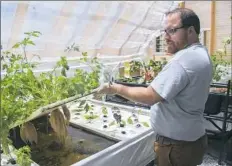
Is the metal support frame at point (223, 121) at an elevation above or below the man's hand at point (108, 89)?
below

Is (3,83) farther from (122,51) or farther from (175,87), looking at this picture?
(122,51)

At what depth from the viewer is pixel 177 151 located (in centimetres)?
131

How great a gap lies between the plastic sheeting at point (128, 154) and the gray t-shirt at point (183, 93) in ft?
0.45

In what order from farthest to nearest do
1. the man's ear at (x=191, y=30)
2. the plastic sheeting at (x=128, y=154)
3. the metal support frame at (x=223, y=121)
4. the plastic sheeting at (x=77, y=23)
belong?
the metal support frame at (x=223, y=121) < the plastic sheeting at (x=77, y=23) < the man's ear at (x=191, y=30) < the plastic sheeting at (x=128, y=154)

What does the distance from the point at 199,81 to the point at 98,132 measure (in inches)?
26.4

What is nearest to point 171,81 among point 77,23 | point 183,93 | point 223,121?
point 183,93

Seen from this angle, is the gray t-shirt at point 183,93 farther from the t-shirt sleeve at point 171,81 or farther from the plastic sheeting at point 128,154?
the plastic sheeting at point 128,154

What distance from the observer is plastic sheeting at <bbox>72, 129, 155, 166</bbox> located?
42.8 inches

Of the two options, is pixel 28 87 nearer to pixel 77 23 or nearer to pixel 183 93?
pixel 183 93

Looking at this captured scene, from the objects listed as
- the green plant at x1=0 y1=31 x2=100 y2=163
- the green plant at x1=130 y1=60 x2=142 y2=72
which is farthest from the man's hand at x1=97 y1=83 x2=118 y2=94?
the green plant at x1=130 y1=60 x2=142 y2=72

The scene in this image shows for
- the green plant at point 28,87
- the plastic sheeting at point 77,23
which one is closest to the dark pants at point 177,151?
the green plant at point 28,87

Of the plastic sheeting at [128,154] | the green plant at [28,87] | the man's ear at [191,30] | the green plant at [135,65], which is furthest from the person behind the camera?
the green plant at [135,65]

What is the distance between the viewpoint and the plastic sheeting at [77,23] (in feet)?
5.03

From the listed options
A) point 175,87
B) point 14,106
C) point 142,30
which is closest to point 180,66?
point 175,87
